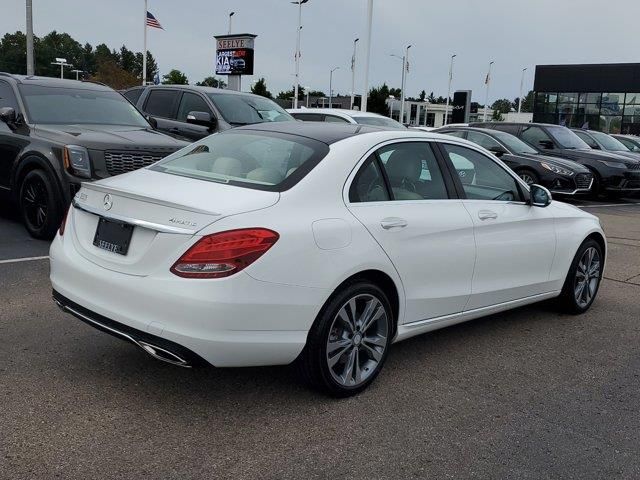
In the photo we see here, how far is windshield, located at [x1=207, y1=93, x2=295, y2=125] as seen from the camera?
1081 centimetres

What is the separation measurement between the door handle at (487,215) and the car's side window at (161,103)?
7.85 m

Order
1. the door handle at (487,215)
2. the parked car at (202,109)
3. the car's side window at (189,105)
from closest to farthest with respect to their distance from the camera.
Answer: the door handle at (487,215)
the parked car at (202,109)
the car's side window at (189,105)

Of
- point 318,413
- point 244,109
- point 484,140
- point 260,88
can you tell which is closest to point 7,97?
point 244,109

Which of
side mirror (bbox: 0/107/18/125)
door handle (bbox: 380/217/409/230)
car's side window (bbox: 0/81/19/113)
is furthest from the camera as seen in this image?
car's side window (bbox: 0/81/19/113)

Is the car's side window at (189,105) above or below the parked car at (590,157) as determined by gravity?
above

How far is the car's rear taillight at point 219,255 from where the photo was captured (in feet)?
10.7

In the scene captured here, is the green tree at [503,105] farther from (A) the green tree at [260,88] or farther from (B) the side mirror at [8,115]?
(B) the side mirror at [8,115]

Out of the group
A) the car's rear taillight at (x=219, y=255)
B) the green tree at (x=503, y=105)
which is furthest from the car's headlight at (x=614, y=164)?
the green tree at (x=503, y=105)

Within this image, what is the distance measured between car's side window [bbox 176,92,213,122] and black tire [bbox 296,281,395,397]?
7682 mm

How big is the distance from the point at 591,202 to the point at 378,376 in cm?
1376

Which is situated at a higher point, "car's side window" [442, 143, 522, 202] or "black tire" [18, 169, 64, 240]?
"car's side window" [442, 143, 522, 202]

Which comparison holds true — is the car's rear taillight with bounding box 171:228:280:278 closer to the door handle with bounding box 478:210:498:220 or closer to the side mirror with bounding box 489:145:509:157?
the door handle with bounding box 478:210:498:220

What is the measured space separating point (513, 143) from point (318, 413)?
1246 centimetres

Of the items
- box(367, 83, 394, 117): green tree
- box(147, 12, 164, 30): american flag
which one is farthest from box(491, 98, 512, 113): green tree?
box(147, 12, 164, 30): american flag
